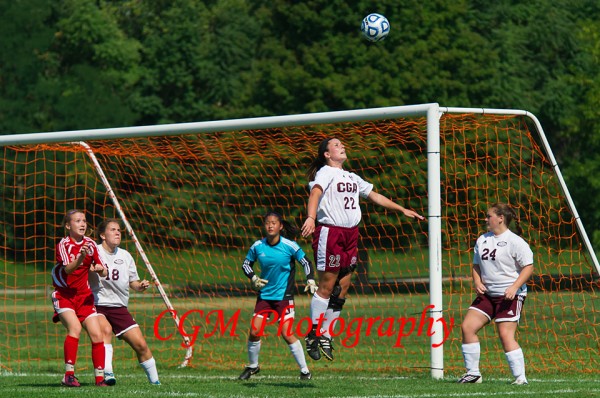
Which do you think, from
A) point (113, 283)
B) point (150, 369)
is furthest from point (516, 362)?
point (113, 283)

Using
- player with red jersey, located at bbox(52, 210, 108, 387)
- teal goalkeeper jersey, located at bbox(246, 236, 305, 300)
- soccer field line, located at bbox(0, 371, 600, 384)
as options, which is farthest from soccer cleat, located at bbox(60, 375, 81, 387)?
teal goalkeeper jersey, located at bbox(246, 236, 305, 300)

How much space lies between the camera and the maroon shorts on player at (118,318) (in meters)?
10.6

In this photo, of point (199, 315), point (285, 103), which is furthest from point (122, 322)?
point (285, 103)

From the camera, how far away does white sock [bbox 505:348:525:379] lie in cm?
993

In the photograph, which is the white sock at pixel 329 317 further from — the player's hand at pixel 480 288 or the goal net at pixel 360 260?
the player's hand at pixel 480 288

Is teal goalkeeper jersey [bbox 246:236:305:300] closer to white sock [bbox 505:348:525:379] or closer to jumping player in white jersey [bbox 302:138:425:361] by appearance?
jumping player in white jersey [bbox 302:138:425:361]

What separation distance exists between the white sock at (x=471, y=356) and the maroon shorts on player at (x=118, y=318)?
3.22 meters

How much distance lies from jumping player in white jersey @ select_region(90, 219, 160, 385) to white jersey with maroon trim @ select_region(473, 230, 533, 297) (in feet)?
10.7

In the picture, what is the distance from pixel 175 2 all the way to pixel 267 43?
17.6 m

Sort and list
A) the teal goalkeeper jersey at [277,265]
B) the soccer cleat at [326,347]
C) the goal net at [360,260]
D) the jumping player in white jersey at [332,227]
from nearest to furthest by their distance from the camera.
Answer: the soccer cleat at [326,347], the jumping player in white jersey at [332,227], the teal goalkeeper jersey at [277,265], the goal net at [360,260]

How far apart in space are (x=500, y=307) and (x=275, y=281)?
2.33 meters

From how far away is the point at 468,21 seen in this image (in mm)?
38875

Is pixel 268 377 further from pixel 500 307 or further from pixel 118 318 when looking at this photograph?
pixel 500 307

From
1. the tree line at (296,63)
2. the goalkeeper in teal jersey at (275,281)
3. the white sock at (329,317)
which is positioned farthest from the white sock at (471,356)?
the tree line at (296,63)
